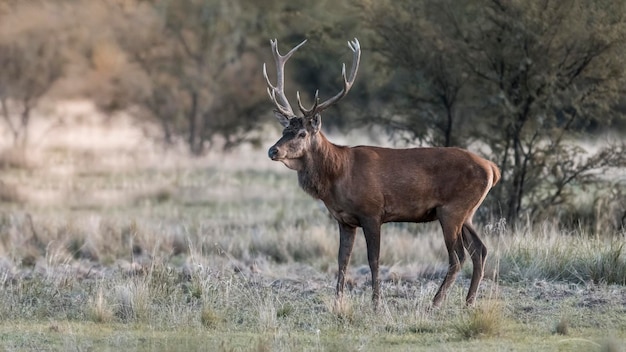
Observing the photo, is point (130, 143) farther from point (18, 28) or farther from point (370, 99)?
point (370, 99)

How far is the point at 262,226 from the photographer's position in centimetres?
2053

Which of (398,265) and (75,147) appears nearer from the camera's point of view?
(398,265)

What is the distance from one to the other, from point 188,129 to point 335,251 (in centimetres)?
1975

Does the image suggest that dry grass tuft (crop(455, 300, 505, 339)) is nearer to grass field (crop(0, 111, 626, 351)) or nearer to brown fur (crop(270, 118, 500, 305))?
grass field (crop(0, 111, 626, 351))

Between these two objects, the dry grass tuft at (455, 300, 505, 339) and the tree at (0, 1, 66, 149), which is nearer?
the dry grass tuft at (455, 300, 505, 339)

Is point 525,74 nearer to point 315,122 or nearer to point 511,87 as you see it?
point 511,87

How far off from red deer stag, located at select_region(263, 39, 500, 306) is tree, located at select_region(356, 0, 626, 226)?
21.4 feet

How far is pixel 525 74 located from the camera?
1869 centimetres

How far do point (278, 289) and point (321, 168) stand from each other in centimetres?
174

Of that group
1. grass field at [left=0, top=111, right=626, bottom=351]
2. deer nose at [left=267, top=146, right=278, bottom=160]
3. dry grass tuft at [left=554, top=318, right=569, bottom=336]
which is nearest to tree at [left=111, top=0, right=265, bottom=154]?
grass field at [left=0, top=111, right=626, bottom=351]

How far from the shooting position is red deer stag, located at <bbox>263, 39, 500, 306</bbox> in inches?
472

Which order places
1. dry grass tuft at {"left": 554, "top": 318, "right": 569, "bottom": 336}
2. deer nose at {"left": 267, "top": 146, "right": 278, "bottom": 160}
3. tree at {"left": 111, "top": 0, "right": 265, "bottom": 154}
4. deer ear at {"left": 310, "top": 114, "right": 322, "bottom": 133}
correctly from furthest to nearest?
tree at {"left": 111, "top": 0, "right": 265, "bottom": 154}
deer ear at {"left": 310, "top": 114, "right": 322, "bottom": 133}
deer nose at {"left": 267, "top": 146, "right": 278, "bottom": 160}
dry grass tuft at {"left": 554, "top": 318, "right": 569, "bottom": 336}

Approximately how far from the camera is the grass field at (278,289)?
33.9 ft

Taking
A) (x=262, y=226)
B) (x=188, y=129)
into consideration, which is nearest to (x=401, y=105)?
(x=262, y=226)
